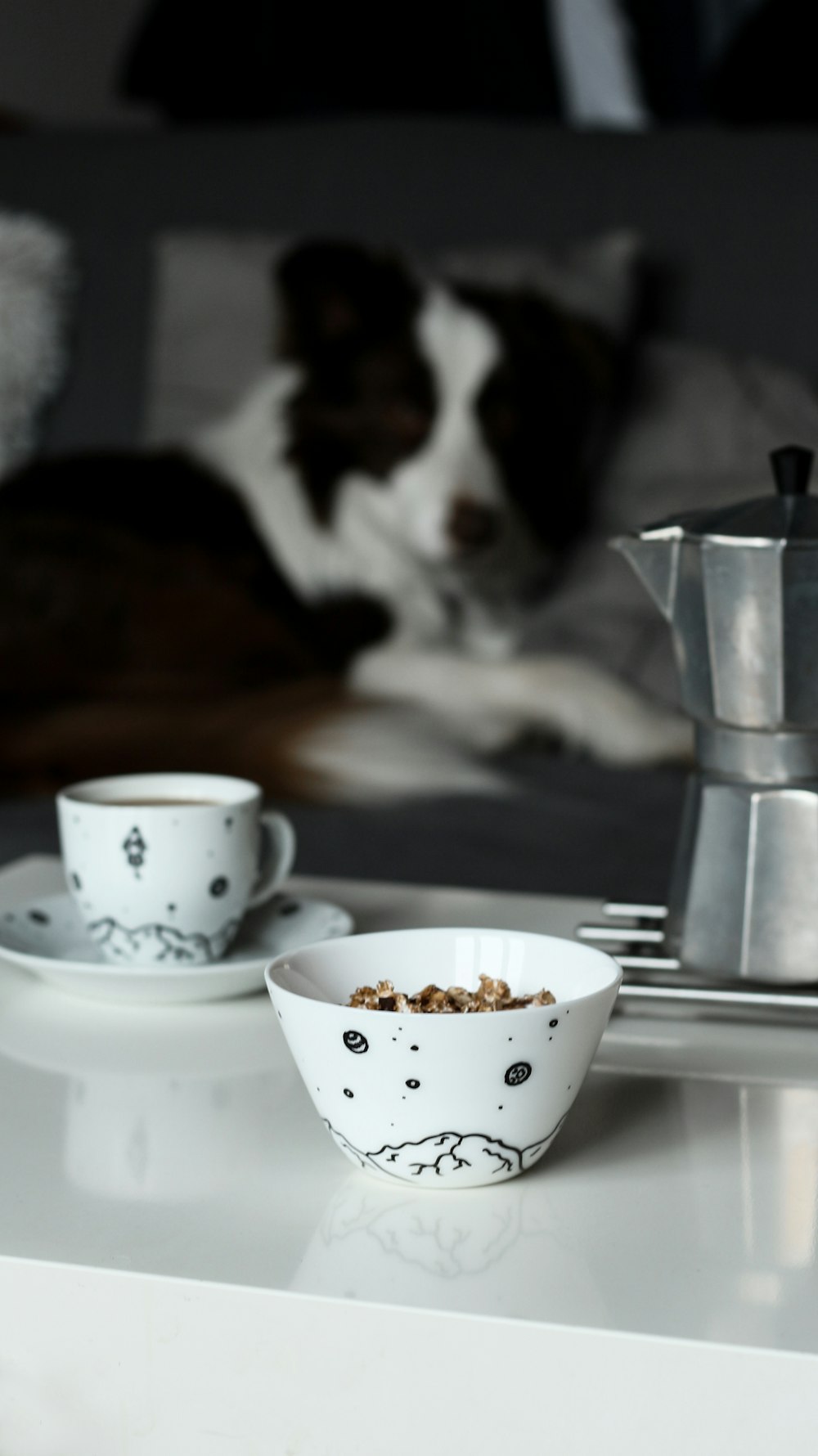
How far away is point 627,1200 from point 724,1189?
35 mm

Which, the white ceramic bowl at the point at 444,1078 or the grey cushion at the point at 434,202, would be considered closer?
the white ceramic bowl at the point at 444,1078

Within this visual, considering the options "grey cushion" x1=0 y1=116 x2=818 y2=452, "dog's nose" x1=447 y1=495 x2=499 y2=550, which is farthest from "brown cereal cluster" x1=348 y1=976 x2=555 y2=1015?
"grey cushion" x1=0 y1=116 x2=818 y2=452

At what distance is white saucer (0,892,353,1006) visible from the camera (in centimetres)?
66

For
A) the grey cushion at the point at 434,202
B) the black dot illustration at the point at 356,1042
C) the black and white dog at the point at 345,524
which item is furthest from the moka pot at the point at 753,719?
the grey cushion at the point at 434,202

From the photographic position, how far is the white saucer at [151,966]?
0.66m

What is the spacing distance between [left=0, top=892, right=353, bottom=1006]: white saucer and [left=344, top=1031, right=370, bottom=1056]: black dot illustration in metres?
0.20

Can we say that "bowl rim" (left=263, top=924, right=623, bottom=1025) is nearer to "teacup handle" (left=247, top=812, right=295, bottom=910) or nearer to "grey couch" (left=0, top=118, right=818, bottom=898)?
"teacup handle" (left=247, top=812, right=295, bottom=910)

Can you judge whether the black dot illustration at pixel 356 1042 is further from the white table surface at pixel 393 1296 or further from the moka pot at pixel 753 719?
the moka pot at pixel 753 719

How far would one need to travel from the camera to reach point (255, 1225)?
18.2 inches

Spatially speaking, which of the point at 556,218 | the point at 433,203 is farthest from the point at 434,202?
the point at 556,218

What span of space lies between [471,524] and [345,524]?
15 centimetres

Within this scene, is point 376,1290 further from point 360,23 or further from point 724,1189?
point 360,23

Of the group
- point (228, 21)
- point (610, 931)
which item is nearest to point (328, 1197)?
point (610, 931)

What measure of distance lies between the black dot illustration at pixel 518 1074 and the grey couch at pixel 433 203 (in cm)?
140
